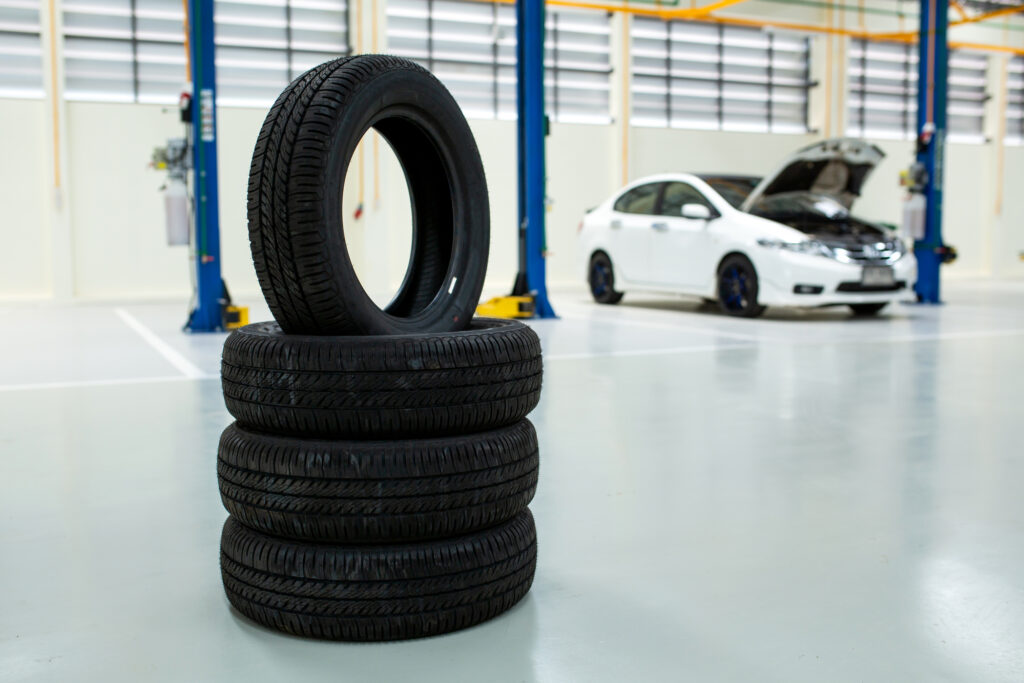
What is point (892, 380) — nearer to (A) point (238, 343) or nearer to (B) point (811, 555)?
(B) point (811, 555)

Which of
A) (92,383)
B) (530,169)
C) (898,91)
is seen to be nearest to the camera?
(92,383)

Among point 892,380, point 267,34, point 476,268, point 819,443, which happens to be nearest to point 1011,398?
point 892,380

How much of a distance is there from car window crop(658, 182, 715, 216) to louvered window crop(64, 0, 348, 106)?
21.3 feet

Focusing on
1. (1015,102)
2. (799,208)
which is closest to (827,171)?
(799,208)

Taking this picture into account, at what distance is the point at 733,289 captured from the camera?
9.45m

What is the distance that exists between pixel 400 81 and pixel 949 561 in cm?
172

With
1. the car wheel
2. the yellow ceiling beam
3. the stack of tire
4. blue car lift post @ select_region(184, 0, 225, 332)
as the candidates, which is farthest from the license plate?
the stack of tire

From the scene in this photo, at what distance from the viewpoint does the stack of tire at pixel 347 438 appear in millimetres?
1965

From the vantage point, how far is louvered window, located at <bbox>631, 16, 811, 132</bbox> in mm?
16188

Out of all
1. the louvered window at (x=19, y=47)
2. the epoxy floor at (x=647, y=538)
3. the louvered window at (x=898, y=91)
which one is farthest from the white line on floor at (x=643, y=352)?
the louvered window at (x=898, y=91)

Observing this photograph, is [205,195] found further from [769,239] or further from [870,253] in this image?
[870,253]

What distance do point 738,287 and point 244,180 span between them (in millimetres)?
7512

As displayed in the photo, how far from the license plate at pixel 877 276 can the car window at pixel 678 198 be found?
1.66m

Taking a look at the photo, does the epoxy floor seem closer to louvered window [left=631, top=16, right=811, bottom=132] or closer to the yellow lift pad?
the yellow lift pad
